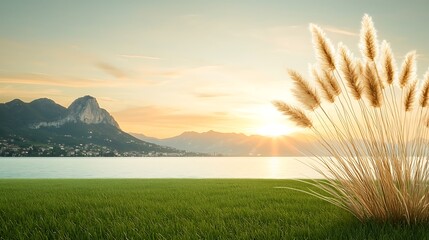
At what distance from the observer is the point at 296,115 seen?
4883 mm

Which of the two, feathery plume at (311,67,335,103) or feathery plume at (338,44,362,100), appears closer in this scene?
feathery plume at (338,44,362,100)

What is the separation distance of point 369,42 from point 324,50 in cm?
54

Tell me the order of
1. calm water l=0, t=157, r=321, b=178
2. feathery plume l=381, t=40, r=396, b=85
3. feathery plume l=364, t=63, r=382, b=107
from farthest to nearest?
1. calm water l=0, t=157, r=321, b=178
2. feathery plume l=381, t=40, r=396, b=85
3. feathery plume l=364, t=63, r=382, b=107

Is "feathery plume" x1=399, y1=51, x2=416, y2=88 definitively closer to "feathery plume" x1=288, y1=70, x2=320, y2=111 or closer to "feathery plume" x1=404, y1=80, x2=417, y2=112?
"feathery plume" x1=404, y1=80, x2=417, y2=112

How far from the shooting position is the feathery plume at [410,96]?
4.89m

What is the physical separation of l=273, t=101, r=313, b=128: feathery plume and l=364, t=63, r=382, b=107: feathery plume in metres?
0.76

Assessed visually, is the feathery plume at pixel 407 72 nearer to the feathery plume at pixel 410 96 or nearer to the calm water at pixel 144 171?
the feathery plume at pixel 410 96

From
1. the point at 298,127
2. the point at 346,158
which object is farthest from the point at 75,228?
the point at 346,158

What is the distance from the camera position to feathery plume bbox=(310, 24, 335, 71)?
488cm

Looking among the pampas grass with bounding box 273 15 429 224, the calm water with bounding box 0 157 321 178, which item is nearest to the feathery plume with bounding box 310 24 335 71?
the pampas grass with bounding box 273 15 429 224

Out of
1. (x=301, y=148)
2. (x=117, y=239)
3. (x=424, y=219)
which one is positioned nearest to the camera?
(x=117, y=239)

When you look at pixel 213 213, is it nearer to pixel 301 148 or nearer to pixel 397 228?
pixel 301 148

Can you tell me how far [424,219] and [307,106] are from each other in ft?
6.40

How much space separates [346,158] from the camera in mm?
4914
